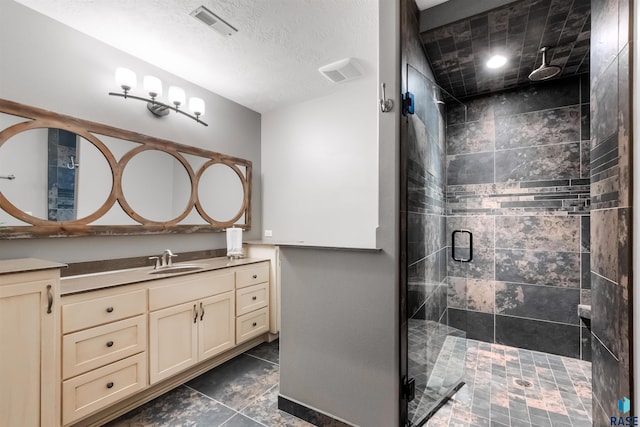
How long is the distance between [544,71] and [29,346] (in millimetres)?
3732

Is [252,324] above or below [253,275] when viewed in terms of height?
below

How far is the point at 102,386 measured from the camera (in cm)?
165

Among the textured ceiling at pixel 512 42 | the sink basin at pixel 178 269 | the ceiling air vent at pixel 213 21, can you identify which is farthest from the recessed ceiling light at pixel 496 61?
the sink basin at pixel 178 269

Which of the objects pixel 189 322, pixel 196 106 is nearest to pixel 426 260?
pixel 189 322

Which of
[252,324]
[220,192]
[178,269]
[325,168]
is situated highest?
[325,168]

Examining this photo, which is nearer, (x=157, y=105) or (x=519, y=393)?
(x=519, y=393)

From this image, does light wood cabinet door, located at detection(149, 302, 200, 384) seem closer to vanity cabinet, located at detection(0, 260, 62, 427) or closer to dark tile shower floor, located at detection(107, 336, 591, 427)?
dark tile shower floor, located at detection(107, 336, 591, 427)

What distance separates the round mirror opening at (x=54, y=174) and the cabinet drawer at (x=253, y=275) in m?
1.21

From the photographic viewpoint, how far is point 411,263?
1.64 meters

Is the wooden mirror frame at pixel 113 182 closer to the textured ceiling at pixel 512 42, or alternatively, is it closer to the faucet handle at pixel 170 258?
the faucet handle at pixel 170 258

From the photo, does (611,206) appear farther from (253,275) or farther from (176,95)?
(176,95)

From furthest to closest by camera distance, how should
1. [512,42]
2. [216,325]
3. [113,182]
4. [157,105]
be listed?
1. [157,105]
2. [216,325]
3. [113,182]
4. [512,42]

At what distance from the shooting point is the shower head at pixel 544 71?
2236 millimetres

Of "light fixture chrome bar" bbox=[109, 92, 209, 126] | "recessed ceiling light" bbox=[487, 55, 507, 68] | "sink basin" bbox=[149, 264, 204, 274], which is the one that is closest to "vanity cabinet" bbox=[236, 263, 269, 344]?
"sink basin" bbox=[149, 264, 204, 274]
